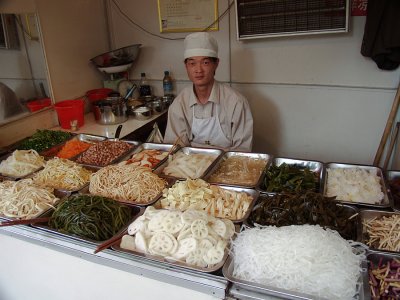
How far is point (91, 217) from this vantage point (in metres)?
1.90

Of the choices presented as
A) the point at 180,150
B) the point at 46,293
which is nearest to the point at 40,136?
the point at 180,150

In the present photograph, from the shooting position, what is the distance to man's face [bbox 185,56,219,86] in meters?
3.29

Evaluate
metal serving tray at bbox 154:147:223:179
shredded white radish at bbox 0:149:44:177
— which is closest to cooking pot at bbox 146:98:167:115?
metal serving tray at bbox 154:147:223:179

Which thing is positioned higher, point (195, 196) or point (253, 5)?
point (253, 5)

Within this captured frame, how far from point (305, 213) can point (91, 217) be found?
46.3 inches

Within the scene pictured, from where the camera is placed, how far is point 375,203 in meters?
2.05

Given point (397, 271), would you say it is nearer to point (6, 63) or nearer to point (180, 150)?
point (180, 150)

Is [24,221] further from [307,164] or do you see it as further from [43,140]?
[307,164]

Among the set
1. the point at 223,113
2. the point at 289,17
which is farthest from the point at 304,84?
the point at 223,113

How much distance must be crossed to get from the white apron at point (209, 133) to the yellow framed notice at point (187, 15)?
4.42 feet

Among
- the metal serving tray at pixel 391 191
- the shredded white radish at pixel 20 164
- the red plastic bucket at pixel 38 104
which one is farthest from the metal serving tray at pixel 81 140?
the metal serving tray at pixel 391 191

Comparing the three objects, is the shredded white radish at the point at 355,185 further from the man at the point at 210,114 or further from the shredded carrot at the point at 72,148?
the shredded carrot at the point at 72,148

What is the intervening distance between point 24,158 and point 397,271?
8.73 feet

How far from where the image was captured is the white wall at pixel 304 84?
145 inches
